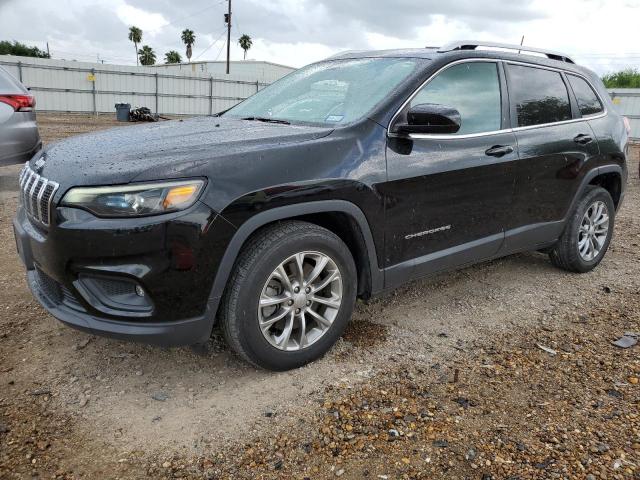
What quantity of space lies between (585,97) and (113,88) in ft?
80.9

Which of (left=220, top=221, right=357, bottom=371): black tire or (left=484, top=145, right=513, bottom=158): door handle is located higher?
(left=484, top=145, right=513, bottom=158): door handle

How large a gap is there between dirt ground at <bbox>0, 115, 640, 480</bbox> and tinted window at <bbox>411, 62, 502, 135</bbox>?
1.35 meters

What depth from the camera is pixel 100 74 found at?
2469cm

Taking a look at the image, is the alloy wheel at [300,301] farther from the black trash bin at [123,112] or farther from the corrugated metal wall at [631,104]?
the corrugated metal wall at [631,104]

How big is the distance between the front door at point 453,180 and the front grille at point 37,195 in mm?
1686

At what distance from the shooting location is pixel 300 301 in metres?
2.73

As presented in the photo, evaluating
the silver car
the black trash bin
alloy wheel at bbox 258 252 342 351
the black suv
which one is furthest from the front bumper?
the black trash bin

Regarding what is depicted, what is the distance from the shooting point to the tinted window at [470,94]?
10.7ft

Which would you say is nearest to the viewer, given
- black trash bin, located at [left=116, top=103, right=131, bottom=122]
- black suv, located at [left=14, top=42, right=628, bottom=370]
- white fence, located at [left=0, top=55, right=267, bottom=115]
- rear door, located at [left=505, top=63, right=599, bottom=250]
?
black suv, located at [left=14, top=42, right=628, bottom=370]

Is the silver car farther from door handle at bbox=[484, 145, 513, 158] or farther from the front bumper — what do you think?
door handle at bbox=[484, 145, 513, 158]

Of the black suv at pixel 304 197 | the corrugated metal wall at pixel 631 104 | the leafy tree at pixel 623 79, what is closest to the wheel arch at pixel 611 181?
the black suv at pixel 304 197

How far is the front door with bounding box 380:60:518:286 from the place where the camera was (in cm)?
302

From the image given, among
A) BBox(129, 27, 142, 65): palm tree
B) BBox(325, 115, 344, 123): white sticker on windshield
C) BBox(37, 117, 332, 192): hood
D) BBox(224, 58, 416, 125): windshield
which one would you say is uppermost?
BBox(129, 27, 142, 65): palm tree

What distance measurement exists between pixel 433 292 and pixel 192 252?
7.61 feet
